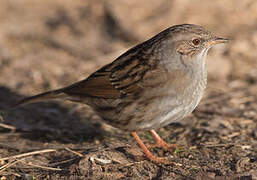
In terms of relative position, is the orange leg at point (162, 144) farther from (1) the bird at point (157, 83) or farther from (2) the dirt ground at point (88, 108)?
(2) the dirt ground at point (88, 108)

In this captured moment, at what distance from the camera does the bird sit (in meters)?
5.09

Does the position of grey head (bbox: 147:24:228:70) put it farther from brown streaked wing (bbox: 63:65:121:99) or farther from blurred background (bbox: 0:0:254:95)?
blurred background (bbox: 0:0:254:95)

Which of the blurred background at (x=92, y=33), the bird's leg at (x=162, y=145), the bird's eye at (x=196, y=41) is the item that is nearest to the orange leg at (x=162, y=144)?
the bird's leg at (x=162, y=145)

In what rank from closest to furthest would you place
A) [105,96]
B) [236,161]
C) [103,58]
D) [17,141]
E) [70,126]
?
[236,161]
[105,96]
[17,141]
[70,126]
[103,58]

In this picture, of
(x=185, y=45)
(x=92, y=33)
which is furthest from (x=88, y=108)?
(x=92, y=33)

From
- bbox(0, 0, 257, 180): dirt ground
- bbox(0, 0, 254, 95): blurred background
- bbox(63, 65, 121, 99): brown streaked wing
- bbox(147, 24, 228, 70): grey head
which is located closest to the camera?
bbox(0, 0, 257, 180): dirt ground

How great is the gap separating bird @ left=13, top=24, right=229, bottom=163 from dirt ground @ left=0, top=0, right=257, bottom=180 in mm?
463

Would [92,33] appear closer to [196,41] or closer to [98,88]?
[98,88]

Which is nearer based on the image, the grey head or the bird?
the bird

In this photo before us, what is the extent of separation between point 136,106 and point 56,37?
4.72 m

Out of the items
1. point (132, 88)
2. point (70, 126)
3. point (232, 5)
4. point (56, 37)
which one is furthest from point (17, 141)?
point (232, 5)

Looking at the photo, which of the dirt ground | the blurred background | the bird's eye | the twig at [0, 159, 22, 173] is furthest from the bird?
the blurred background

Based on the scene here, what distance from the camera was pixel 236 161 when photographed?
200 inches

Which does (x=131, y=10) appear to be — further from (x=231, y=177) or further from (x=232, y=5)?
(x=231, y=177)
